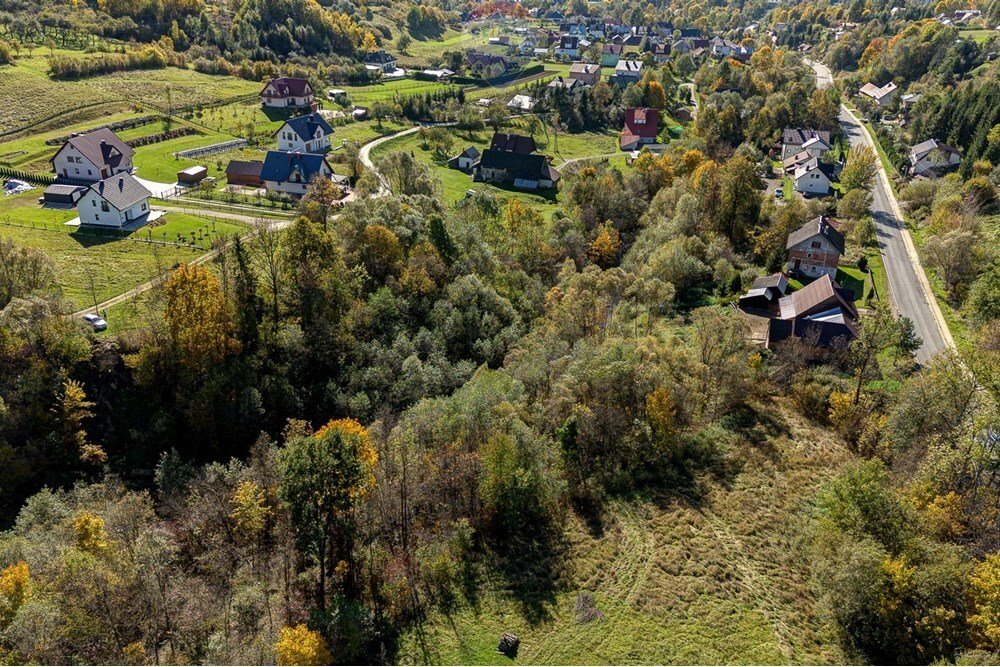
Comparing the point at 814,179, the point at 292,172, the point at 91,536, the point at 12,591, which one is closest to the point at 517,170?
the point at 292,172

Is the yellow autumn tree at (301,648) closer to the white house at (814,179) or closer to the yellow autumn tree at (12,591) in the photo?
the yellow autumn tree at (12,591)

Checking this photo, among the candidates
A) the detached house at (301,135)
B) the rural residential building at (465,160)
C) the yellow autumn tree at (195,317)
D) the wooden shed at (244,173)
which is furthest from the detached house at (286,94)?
the yellow autumn tree at (195,317)

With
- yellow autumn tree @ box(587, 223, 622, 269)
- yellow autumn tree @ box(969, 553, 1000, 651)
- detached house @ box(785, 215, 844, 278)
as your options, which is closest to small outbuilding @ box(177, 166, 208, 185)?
yellow autumn tree @ box(587, 223, 622, 269)

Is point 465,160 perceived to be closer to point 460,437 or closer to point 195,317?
point 195,317

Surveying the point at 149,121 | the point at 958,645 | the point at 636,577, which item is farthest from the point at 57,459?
the point at 149,121

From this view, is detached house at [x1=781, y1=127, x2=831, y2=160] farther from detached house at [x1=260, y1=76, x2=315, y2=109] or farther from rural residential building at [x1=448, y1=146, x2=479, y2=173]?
detached house at [x1=260, y1=76, x2=315, y2=109]

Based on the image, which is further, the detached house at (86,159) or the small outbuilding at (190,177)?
the small outbuilding at (190,177)

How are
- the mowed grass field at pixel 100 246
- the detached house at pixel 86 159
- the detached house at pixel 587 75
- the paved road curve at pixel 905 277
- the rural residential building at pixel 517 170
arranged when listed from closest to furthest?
the mowed grass field at pixel 100 246 < the paved road curve at pixel 905 277 < the detached house at pixel 86 159 < the rural residential building at pixel 517 170 < the detached house at pixel 587 75
